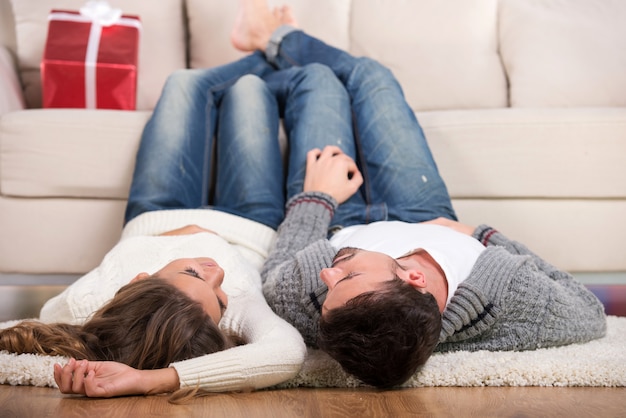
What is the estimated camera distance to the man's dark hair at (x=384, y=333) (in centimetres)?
101

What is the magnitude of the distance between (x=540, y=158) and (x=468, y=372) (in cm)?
96

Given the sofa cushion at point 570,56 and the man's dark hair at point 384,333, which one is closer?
the man's dark hair at point 384,333

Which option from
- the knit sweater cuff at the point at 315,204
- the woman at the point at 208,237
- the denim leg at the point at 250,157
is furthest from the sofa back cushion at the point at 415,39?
the knit sweater cuff at the point at 315,204

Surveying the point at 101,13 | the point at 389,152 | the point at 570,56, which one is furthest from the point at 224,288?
the point at 570,56

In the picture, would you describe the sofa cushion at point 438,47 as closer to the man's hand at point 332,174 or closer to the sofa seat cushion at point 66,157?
the man's hand at point 332,174

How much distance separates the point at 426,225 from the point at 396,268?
40cm

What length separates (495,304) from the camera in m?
1.19

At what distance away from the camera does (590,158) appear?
193cm

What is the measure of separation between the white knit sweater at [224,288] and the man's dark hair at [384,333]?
3.4 inches

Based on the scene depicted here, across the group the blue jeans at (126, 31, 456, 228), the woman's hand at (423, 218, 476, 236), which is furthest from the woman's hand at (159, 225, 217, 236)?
the woman's hand at (423, 218, 476, 236)

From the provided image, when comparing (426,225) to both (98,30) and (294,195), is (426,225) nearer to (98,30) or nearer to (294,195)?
(294,195)

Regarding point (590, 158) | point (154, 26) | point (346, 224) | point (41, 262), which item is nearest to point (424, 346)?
point (346, 224)

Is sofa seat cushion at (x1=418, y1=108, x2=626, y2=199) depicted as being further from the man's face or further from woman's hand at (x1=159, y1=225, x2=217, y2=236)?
the man's face

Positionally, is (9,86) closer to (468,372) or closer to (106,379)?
(106,379)
